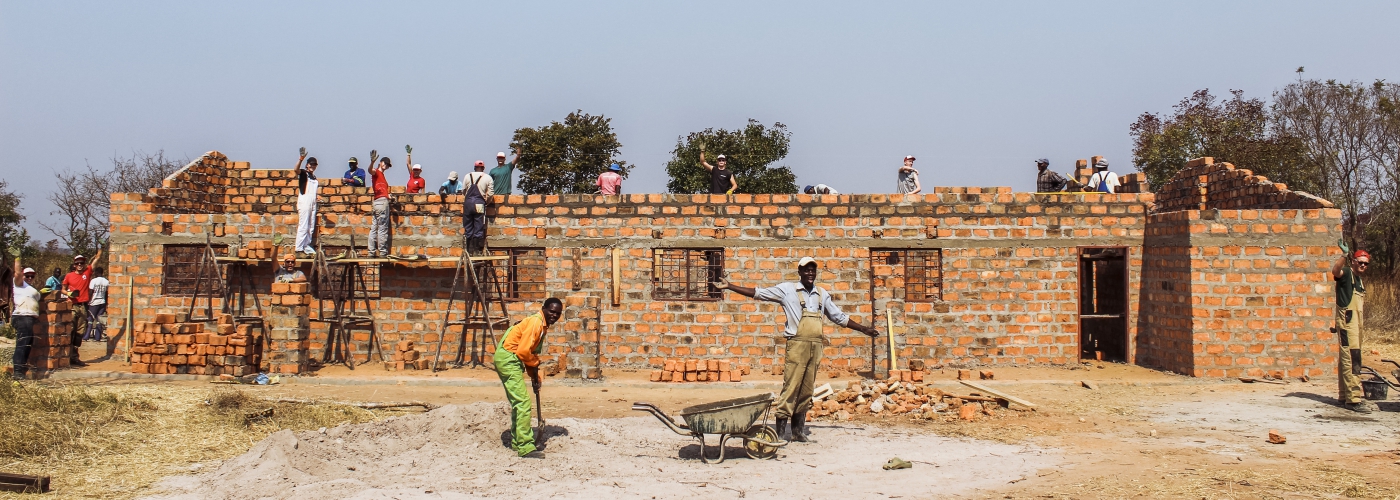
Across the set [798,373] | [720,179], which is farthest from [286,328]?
[798,373]

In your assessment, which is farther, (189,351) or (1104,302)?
(1104,302)

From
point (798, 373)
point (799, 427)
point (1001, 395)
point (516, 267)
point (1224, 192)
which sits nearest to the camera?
point (798, 373)

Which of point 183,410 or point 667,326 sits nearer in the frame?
point 183,410

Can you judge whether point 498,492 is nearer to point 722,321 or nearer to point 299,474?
point 299,474

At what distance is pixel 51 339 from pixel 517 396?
9679 millimetres

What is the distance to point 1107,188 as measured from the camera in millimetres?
15531

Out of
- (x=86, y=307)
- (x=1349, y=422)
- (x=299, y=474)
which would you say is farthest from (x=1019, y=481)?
(x=86, y=307)

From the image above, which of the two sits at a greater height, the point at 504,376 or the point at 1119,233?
the point at 1119,233

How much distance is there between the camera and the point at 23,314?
1300 cm

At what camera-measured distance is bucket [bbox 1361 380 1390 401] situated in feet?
33.9

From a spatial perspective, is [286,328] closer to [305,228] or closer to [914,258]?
[305,228]

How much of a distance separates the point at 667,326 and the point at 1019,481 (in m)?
7.08

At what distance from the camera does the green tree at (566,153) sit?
28.5 m

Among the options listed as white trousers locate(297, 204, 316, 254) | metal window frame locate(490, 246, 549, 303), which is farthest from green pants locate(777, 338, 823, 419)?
white trousers locate(297, 204, 316, 254)
